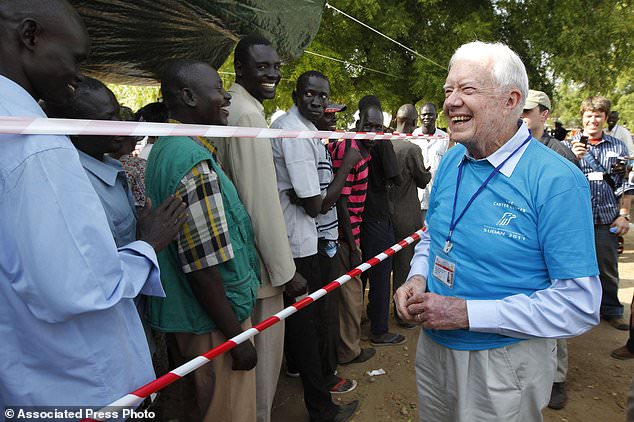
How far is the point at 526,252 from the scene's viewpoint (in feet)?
5.32

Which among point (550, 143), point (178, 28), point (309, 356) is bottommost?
point (309, 356)

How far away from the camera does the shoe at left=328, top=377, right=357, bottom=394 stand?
3436 millimetres

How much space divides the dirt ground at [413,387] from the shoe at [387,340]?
0.06 m

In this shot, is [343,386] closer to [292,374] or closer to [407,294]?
[292,374]

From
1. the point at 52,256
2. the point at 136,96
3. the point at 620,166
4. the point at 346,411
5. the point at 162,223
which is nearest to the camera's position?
the point at 52,256

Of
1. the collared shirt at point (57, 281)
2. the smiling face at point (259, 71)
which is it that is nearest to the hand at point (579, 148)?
the smiling face at point (259, 71)

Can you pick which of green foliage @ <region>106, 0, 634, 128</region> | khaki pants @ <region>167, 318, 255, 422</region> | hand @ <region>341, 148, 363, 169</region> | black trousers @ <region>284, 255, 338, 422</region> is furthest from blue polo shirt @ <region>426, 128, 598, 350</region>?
green foliage @ <region>106, 0, 634, 128</region>

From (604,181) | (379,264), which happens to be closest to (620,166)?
(604,181)

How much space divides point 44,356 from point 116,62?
384 centimetres

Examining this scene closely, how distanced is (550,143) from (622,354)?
6.87ft

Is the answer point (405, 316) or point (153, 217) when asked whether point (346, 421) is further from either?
point (153, 217)

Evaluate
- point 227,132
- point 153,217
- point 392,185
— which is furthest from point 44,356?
point 392,185

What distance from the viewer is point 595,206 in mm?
4500

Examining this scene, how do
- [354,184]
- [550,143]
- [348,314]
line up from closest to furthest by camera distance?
[550,143], [354,184], [348,314]
